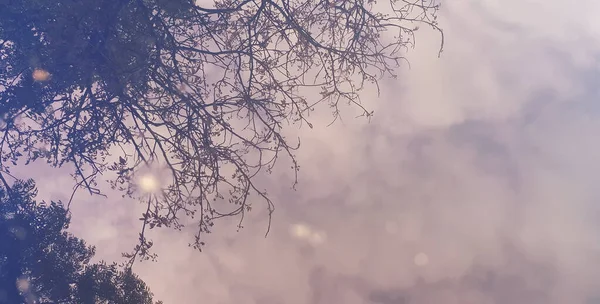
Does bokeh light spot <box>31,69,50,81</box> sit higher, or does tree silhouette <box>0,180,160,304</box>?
bokeh light spot <box>31,69,50,81</box>

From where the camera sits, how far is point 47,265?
10148mm

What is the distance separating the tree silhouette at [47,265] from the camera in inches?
378

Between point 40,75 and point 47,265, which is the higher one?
point 40,75

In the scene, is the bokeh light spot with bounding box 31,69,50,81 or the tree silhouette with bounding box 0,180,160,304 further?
the tree silhouette with bounding box 0,180,160,304

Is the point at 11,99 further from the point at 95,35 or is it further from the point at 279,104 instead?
the point at 279,104

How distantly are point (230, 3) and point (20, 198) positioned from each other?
6696mm

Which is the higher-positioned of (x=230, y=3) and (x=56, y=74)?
(x=230, y=3)

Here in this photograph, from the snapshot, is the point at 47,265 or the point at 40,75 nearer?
the point at 40,75

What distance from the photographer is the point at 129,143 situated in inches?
305

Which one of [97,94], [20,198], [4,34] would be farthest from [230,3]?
[20,198]

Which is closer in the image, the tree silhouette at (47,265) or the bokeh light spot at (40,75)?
the bokeh light spot at (40,75)

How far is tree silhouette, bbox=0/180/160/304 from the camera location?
9.61m

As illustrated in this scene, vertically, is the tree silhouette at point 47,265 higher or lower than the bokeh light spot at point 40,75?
lower

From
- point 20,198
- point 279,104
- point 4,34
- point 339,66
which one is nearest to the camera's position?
point 279,104
